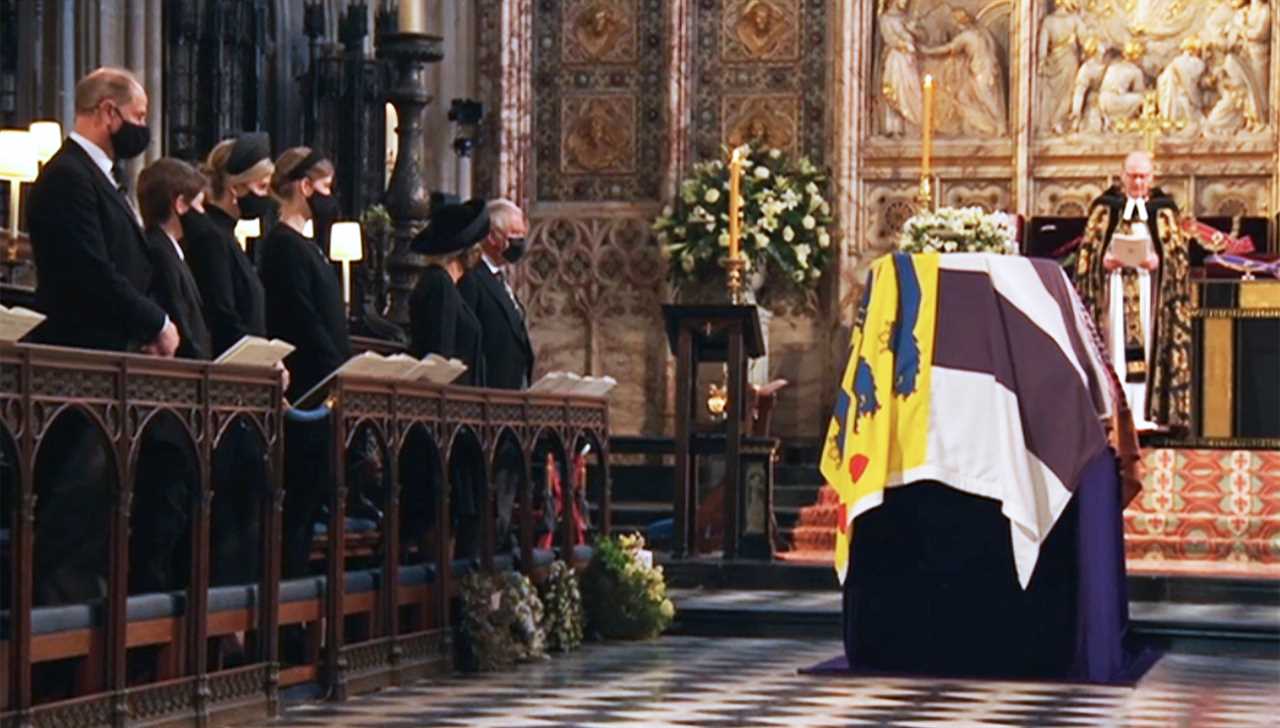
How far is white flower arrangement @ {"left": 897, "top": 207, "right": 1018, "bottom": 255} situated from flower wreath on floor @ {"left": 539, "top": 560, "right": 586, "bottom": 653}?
4368 millimetres

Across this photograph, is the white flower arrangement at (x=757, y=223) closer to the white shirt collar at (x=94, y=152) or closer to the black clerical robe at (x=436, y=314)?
the black clerical robe at (x=436, y=314)

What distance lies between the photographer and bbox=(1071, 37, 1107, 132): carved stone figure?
18.4 m

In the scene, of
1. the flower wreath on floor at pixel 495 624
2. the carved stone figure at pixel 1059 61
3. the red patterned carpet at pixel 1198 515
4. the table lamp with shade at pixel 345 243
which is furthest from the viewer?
the carved stone figure at pixel 1059 61

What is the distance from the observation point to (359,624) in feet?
29.9

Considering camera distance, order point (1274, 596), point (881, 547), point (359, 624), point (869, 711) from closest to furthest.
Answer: point (869, 711) < point (359, 624) < point (881, 547) < point (1274, 596)

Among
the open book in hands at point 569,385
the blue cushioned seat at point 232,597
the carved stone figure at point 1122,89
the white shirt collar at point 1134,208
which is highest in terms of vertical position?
the carved stone figure at point 1122,89

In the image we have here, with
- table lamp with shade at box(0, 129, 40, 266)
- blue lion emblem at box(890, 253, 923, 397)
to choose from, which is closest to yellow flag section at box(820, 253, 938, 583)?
blue lion emblem at box(890, 253, 923, 397)

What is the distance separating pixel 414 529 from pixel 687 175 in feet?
30.5

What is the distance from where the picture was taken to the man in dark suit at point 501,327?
1067 cm

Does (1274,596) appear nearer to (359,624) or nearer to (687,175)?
(359,624)

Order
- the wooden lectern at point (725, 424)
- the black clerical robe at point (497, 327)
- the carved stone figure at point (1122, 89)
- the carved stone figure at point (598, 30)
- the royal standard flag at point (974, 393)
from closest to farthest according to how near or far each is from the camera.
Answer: the royal standard flag at point (974, 393), the black clerical robe at point (497, 327), the wooden lectern at point (725, 424), the carved stone figure at point (1122, 89), the carved stone figure at point (598, 30)

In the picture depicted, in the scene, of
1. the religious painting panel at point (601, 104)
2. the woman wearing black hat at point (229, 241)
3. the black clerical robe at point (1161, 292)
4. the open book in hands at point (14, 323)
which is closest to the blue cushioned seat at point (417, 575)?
the woman wearing black hat at point (229, 241)

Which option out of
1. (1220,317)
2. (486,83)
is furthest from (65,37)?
(1220,317)

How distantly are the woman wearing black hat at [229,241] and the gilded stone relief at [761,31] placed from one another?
35.2 ft
